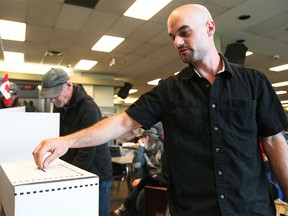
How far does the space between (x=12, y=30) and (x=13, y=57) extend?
2138 millimetres

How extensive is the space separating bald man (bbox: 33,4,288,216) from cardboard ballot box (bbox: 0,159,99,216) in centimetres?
18

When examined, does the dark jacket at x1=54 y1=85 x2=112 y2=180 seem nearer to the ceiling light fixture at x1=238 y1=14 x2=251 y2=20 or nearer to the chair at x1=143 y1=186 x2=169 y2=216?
the chair at x1=143 y1=186 x2=169 y2=216

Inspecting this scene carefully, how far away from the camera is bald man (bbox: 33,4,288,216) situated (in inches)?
35.5

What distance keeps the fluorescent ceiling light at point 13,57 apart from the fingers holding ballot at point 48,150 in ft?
19.7

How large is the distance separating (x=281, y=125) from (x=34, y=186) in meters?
0.84

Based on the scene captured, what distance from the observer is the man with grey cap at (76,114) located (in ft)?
5.16

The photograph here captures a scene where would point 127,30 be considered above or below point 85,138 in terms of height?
above

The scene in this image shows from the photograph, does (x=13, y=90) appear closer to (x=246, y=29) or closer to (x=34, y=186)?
(x=34, y=186)

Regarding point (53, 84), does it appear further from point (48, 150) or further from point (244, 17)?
point (244, 17)

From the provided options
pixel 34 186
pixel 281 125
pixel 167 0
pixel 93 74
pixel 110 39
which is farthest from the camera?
pixel 93 74

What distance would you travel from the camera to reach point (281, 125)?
962 mm

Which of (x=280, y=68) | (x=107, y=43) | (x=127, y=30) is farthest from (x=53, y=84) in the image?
(x=280, y=68)

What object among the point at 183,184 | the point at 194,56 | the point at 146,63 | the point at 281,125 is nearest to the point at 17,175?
the point at 183,184

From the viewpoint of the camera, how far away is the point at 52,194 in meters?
0.63
